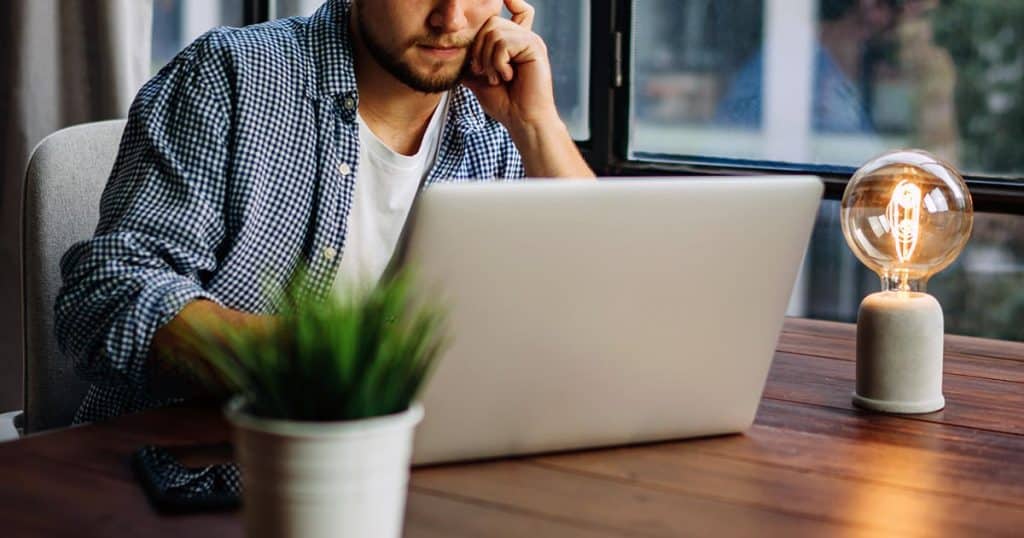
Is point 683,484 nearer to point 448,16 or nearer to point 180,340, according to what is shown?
point 180,340

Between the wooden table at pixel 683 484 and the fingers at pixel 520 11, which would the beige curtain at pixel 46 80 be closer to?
the fingers at pixel 520 11

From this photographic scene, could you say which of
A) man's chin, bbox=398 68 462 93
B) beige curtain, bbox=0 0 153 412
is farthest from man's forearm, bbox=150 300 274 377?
beige curtain, bbox=0 0 153 412

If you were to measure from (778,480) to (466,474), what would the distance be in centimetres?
24

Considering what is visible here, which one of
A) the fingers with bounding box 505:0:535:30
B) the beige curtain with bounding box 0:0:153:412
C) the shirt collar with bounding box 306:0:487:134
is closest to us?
the shirt collar with bounding box 306:0:487:134

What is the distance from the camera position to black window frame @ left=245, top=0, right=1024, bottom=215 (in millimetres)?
2418

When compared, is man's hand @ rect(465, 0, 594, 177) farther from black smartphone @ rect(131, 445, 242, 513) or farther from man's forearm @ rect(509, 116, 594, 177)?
black smartphone @ rect(131, 445, 242, 513)

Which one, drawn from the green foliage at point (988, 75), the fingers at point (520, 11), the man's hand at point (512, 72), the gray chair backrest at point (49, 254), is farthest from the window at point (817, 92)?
the gray chair backrest at point (49, 254)

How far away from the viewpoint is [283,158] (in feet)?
5.05

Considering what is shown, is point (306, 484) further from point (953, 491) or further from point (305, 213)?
point (305, 213)

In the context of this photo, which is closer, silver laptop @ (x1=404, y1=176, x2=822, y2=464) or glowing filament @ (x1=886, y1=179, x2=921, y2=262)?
silver laptop @ (x1=404, y1=176, x2=822, y2=464)

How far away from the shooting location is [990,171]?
2271 millimetres

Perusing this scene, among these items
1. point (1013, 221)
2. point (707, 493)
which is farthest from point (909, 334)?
point (1013, 221)

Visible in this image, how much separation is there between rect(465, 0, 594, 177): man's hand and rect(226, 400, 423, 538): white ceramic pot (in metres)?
1.10

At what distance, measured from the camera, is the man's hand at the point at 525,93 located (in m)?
1.71
